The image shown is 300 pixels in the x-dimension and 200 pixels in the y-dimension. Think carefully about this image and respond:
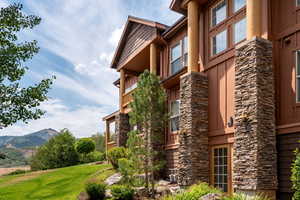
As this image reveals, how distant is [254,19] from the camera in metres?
12.5

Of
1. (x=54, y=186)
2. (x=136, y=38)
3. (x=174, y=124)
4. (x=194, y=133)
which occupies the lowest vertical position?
(x=54, y=186)

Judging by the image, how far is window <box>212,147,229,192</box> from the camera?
14203mm

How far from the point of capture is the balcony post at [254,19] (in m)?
12.5

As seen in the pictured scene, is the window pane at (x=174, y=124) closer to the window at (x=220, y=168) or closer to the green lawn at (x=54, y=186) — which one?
the window at (x=220, y=168)

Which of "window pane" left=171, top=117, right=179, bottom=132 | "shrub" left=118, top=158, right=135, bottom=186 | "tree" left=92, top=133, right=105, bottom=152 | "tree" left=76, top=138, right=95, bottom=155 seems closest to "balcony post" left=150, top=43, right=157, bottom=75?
"window pane" left=171, top=117, right=179, bottom=132

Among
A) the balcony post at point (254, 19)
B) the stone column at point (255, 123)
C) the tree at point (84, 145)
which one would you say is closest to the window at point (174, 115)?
the stone column at point (255, 123)

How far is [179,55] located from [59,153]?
2579 centimetres

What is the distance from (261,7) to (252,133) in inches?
176

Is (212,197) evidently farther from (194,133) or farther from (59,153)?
(59,153)

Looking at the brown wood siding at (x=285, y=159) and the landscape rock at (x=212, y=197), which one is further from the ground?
the brown wood siding at (x=285, y=159)

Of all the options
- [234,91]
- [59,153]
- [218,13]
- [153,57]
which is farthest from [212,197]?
[59,153]

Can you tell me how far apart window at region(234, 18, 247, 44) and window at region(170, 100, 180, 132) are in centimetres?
545

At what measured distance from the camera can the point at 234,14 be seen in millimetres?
14570

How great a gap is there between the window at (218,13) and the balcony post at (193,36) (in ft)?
2.52
